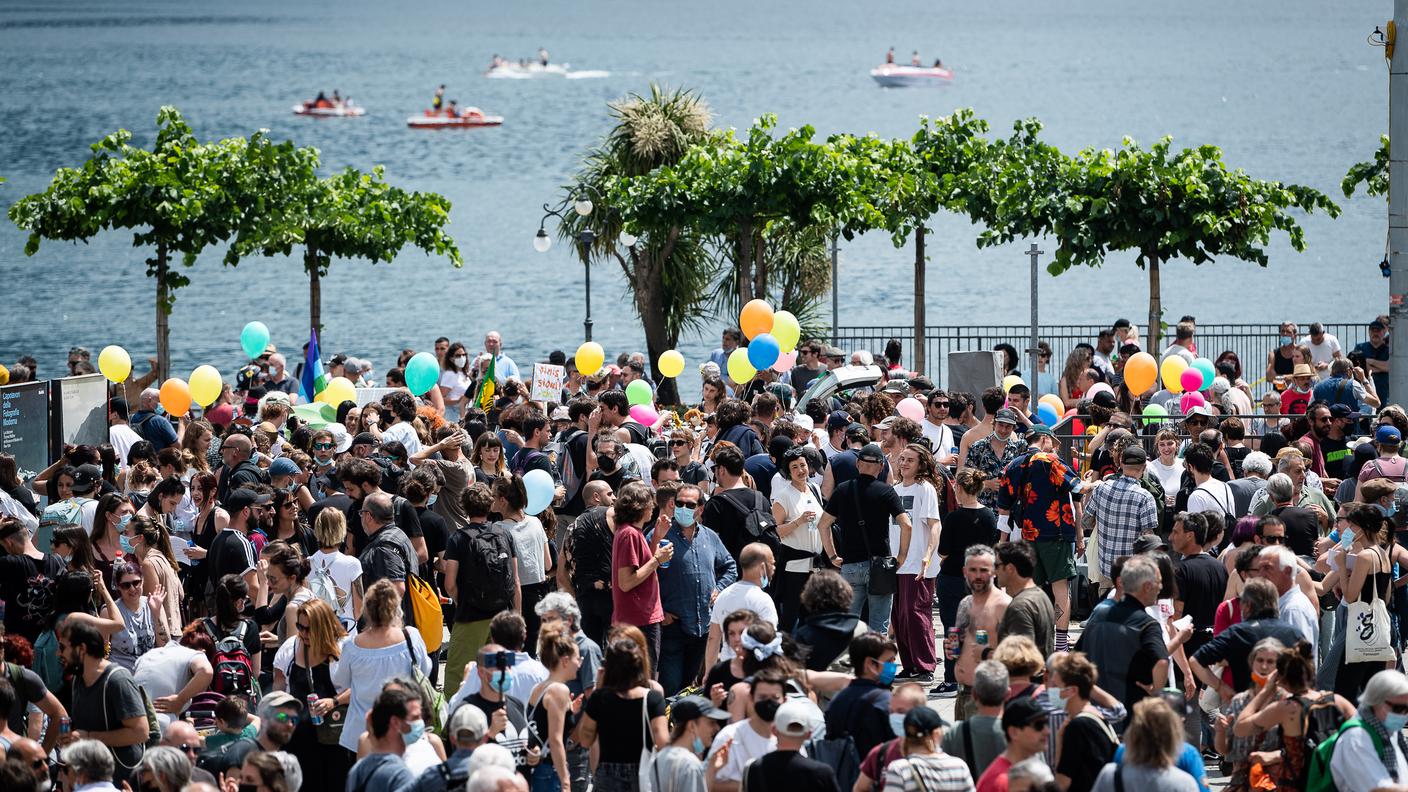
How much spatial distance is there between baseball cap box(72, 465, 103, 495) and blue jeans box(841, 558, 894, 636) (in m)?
4.92

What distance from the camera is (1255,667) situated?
777 centimetres

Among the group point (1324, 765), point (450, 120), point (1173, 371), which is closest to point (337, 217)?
point (1173, 371)

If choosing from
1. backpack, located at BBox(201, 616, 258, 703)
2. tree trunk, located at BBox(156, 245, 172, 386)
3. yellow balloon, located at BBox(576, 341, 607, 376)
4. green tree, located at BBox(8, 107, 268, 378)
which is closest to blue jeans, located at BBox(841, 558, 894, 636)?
backpack, located at BBox(201, 616, 258, 703)

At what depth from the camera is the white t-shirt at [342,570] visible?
9648mm

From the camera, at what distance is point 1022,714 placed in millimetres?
6785

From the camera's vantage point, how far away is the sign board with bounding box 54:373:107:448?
15.1 m

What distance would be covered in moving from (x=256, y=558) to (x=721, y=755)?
4281 millimetres

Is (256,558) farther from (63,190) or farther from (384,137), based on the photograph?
(384,137)

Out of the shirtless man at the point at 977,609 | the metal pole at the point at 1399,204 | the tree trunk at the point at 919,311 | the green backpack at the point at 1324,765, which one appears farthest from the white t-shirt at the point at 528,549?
the tree trunk at the point at 919,311

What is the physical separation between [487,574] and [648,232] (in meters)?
19.1

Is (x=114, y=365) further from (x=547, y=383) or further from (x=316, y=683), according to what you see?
(x=316, y=683)

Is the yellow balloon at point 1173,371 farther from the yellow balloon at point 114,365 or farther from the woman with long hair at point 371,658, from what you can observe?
the woman with long hair at point 371,658

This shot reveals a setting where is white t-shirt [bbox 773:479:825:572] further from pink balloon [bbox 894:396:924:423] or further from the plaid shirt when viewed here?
pink balloon [bbox 894:396:924:423]

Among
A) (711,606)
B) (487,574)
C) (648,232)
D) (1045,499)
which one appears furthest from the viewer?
(648,232)
